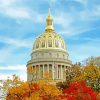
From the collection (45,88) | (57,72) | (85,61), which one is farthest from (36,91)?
(57,72)

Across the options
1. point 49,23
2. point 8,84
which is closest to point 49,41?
point 49,23

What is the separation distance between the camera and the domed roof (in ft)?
554

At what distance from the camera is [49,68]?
16188 cm

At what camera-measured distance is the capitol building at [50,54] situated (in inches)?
6359

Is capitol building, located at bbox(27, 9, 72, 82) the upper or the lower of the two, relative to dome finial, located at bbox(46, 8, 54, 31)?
lower

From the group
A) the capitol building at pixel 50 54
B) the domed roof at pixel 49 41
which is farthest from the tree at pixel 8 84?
the domed roof at pixel 49 41

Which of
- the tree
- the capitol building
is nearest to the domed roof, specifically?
the capitol building

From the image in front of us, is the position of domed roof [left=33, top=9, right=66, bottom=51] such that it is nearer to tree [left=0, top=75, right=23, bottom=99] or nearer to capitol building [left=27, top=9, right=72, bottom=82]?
capitol building [left=27, top=9, right=72, bottom=82]

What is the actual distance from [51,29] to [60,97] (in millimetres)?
118052

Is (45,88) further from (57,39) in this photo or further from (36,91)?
(57,39)

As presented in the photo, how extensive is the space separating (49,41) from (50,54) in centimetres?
541

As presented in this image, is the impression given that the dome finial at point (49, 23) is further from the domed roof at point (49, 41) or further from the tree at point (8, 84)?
the tree at point (8, 84)

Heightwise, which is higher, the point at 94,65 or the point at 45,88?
the point at 94,65

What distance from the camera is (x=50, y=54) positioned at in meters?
167
